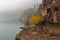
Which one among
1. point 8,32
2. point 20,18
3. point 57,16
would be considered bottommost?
point 8,32

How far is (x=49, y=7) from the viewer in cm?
360

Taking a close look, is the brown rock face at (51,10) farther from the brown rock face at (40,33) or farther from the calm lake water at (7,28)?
the calm lake water at (7,28)

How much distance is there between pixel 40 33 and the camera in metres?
3.13

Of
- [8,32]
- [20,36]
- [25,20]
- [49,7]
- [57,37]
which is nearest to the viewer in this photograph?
[57,37]

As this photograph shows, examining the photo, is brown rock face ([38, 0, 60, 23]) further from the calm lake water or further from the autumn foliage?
the calm lake water

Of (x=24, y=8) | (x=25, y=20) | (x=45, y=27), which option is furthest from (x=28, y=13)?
(x=45, y=27)

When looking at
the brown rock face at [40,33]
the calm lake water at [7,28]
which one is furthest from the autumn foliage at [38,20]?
the calm lake water at [7,28]

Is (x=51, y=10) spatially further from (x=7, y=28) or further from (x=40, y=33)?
(x=7, y=28)

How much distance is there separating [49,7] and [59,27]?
0.55 metres

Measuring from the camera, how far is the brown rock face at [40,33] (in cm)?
298

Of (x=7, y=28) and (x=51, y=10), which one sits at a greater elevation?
(x=51, y=10)

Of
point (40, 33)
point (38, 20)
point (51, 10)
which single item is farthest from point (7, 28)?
point (40, 33)

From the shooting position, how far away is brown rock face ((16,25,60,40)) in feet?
9.77

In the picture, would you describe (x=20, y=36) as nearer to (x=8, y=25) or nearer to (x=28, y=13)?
(x=28, y=13)
